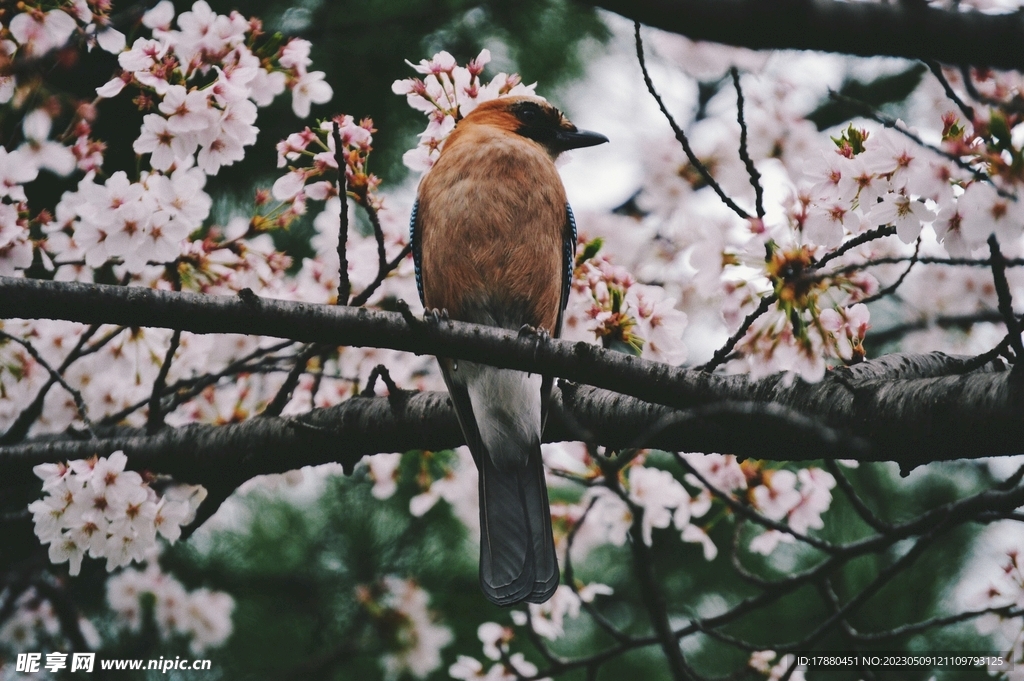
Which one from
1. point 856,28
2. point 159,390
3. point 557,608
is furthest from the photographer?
point 557,608

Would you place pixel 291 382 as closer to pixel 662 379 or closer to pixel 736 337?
pixel 662 379

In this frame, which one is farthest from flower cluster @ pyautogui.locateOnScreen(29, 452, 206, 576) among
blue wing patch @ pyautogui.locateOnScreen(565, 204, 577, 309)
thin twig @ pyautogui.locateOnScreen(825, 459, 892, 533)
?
thin twig @ pyautogui.locateOnScreen(825, 459, 892, 533)

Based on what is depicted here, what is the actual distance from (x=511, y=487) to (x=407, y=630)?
5.11ft

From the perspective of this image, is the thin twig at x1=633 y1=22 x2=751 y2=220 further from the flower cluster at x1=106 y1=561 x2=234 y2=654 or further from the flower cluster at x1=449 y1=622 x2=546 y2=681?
the flower cluster at x1=106 y1=561 x2=234 y2=654

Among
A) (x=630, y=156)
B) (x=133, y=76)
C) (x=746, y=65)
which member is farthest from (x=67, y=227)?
(x=630, y=156)

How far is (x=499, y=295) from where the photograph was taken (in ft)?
10.3

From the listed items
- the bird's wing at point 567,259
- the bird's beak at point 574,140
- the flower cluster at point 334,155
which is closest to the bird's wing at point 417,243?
the flower cluster at point 334,155

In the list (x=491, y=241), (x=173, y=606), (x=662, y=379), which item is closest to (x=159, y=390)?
(x=491, y=241)

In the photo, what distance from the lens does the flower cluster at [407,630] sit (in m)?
4.30

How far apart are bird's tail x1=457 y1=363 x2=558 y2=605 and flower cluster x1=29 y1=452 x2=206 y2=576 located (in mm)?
967

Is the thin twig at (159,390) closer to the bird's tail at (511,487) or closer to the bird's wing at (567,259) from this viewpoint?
the bird's tail at (511,487)

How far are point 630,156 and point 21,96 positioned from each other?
3.45 metres

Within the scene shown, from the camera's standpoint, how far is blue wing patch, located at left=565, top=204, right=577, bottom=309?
339cm

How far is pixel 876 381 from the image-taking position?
2162 millimetres
